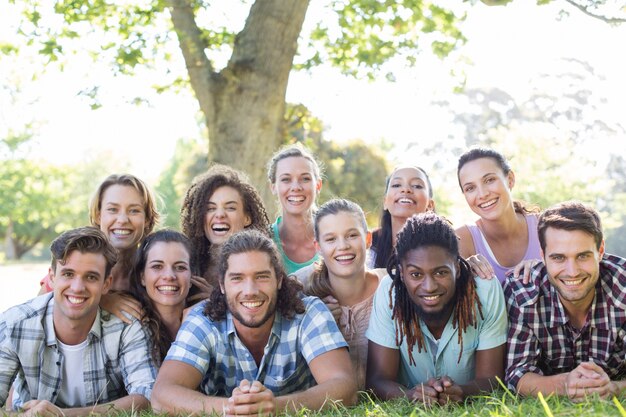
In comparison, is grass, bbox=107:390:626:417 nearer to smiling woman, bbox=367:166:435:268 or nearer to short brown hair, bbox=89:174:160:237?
smiling woman, bbox=367:166:435:268

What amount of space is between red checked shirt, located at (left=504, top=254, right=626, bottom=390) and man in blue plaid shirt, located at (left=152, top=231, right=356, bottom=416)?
3.99ft

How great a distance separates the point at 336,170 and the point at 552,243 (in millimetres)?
20061

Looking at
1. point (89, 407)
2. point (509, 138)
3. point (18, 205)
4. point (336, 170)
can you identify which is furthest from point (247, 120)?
point (18, 205)

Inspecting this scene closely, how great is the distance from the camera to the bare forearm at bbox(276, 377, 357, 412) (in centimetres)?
450

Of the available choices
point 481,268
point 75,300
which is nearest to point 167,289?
point 75,300

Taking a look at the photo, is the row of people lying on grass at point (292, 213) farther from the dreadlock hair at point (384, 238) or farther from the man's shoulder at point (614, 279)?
the man's shoulder at point (614, 279)

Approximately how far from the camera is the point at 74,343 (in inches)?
210

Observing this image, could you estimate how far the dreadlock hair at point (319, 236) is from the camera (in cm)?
574

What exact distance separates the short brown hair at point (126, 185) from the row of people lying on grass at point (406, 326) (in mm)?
1270

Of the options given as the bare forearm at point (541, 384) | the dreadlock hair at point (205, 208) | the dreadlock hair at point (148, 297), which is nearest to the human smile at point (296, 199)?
the dreadlock hair at point (205, 208)

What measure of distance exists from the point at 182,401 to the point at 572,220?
2845 millimetres

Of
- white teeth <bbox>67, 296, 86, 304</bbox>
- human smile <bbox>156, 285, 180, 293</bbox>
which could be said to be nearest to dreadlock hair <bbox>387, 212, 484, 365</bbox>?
human smile <bbox>156, 285, 180, 293</bbox>

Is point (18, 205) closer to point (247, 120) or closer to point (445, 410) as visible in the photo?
point (247, 120)

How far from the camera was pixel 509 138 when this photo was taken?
39094mm
